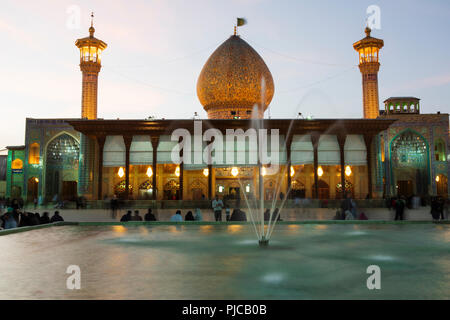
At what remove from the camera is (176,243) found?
805cm

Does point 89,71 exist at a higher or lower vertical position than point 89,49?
lower

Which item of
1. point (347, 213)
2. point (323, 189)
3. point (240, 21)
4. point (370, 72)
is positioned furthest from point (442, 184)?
point (347, 213)

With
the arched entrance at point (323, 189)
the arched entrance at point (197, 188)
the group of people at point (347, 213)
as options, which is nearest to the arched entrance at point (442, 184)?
the arched entrance at point (323, 189)

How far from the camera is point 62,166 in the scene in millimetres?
34625

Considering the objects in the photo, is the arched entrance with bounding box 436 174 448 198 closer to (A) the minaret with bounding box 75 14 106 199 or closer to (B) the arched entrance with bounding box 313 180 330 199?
(B) the arched entrance with bounding box 313 180 330 199

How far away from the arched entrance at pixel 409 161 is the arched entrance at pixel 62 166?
27.4 m

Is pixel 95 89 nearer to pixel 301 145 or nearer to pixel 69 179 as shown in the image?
pixel 69 179

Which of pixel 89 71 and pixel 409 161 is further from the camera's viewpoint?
pixel 89 71

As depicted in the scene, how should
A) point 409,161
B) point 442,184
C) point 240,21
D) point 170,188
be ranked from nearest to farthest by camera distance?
point 170,188 < point 240,21 < point 442,184 < point 409,161

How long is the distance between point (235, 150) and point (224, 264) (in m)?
19.6

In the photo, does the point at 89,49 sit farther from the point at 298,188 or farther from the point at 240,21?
the point at 298,188

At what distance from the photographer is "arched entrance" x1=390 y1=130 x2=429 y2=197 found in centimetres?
3231

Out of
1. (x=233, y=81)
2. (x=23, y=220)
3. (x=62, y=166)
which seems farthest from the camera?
(x=62, y=166)

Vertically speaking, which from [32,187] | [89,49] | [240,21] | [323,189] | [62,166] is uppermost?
[240,21]
